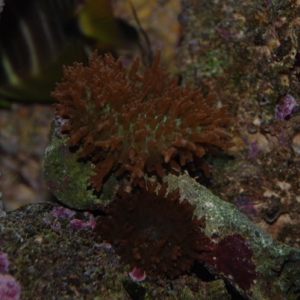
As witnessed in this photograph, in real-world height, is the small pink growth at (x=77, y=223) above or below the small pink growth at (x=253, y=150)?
above

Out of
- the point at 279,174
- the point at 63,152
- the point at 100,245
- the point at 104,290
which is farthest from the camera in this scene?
the point at 279,174

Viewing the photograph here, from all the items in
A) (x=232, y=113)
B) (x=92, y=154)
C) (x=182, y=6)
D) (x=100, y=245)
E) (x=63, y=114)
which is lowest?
(x=100, y=245)

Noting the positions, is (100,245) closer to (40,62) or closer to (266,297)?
(266,297)

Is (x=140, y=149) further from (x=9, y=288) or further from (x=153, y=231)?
(x=9, y=288)

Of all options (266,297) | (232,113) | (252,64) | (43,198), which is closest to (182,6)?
(252,64)

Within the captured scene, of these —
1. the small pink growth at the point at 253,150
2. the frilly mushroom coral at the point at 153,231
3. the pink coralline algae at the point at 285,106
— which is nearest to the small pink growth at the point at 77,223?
the frilly mushroom coral at the point at 153,231

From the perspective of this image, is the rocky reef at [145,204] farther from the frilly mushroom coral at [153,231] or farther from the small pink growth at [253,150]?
the small pink growth at [253,150]
